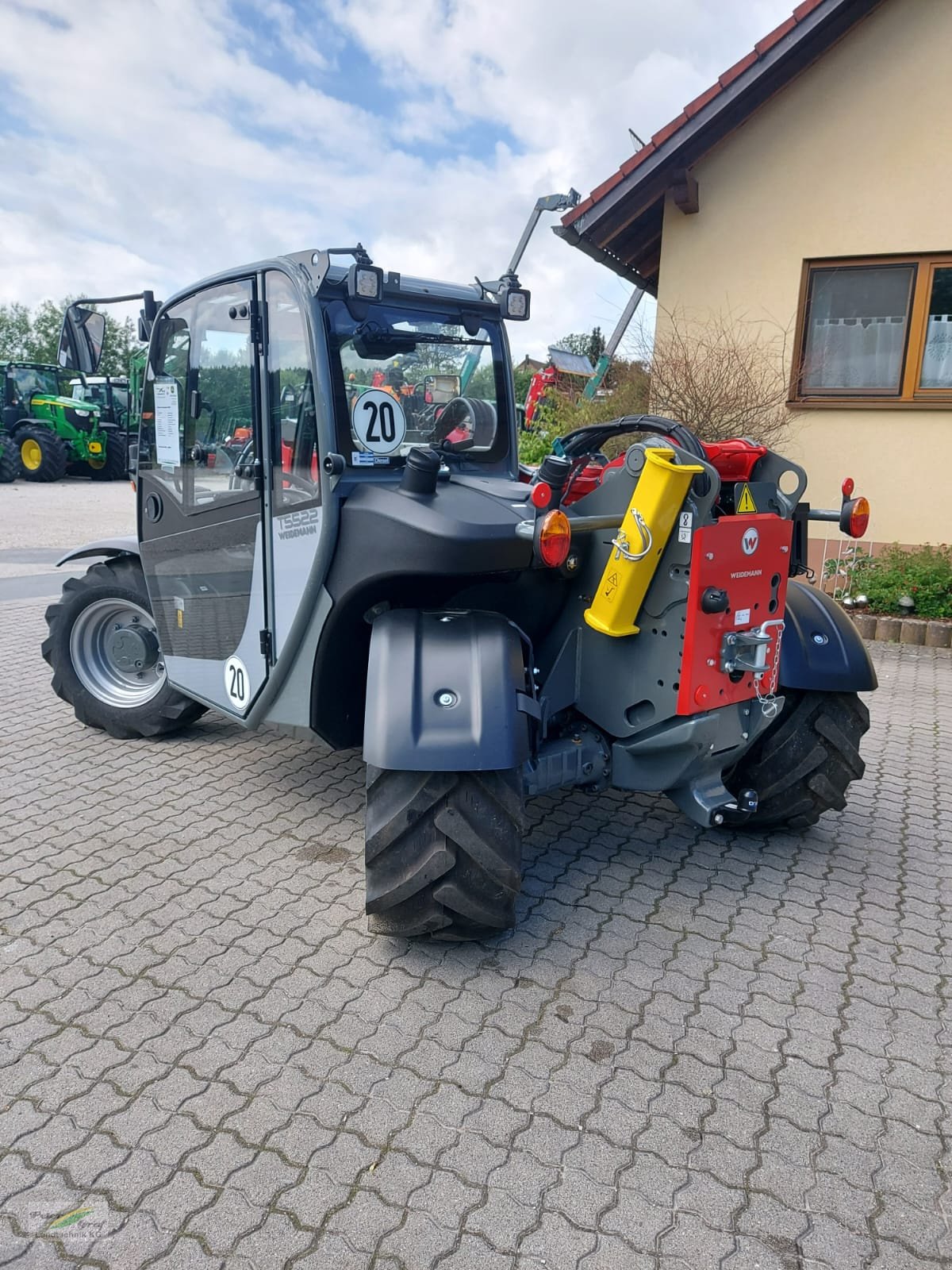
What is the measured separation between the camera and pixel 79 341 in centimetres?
404

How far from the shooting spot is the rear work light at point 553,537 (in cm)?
275

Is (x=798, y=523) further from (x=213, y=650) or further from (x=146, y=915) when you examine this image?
(x=146, y=915)

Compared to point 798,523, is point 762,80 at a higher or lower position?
higher

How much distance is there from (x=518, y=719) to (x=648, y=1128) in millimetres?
1158

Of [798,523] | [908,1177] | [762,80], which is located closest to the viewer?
[908,1177]

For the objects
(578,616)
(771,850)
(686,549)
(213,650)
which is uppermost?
(686,549)

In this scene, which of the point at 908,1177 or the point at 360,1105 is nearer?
the point at 908,1177

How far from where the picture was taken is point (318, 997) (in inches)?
111

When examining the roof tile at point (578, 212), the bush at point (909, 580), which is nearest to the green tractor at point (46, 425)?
the roof tile at point (578, 212)

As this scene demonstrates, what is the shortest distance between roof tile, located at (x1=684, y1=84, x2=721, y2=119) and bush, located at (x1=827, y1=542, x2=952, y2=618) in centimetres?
413

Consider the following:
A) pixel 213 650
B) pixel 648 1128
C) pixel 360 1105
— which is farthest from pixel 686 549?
pixel 213 650

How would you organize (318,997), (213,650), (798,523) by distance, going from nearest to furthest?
(318,997), (798,523), (213,650)

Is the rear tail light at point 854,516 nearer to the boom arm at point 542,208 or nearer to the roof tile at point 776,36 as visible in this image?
the boom arm at point 542,208

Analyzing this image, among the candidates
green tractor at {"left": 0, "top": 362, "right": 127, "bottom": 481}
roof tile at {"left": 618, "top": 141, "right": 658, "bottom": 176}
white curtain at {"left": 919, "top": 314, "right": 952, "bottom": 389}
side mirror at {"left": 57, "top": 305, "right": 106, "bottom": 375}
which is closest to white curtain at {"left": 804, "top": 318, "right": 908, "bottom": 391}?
white curtain at {"left": 919, "top": 314, "right": 952, "bottom": 389}
